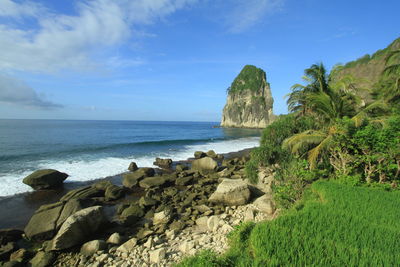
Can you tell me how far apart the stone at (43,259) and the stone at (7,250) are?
3.44 feet

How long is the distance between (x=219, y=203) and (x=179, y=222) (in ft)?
8.03

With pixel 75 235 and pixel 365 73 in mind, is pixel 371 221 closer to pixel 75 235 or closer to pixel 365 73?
pixel 75 235

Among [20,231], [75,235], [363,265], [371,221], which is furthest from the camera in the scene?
[20,231]

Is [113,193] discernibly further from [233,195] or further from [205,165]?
[205,165]

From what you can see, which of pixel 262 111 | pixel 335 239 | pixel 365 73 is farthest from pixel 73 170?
pixel 262 111

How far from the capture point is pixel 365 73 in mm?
27188

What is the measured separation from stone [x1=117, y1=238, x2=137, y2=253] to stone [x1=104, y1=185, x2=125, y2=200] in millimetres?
5137

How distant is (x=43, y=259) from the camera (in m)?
5.83

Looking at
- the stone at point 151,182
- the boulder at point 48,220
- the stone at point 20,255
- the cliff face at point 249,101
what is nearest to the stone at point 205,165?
the stone at point 151,182

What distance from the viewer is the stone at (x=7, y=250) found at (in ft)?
20.1

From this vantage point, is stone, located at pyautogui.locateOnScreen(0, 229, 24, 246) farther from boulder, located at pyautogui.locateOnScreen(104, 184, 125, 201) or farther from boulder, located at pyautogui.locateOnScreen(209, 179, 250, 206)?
boulder, located at pyautogui.locateOnScreen(209, 179, 250, 206)

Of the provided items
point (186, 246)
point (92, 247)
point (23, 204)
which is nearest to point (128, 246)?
point (92, 247)

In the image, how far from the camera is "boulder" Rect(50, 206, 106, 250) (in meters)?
6.28

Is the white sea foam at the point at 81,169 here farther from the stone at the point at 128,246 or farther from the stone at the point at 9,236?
the stone at the point at 128,246
